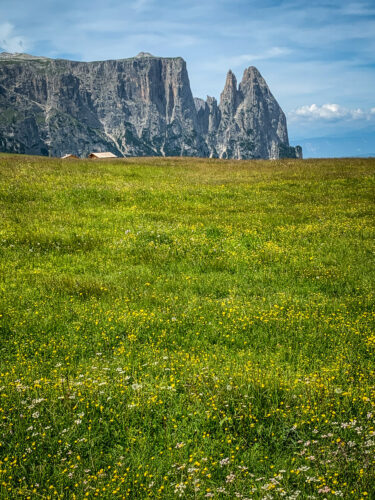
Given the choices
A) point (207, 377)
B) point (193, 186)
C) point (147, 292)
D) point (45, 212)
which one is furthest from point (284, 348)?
point (193, 186)

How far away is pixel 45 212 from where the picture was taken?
1714cm

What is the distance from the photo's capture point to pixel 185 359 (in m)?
6.89

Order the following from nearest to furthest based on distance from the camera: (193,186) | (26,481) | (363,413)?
(26,481) → (363,413) → (193,186)

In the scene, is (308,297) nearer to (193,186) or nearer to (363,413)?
(363,413)

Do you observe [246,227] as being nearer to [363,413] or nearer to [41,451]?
[363,413]

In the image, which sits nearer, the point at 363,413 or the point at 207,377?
the point at 363,413

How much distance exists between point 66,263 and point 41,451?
7823mm

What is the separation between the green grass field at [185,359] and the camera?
4.53m

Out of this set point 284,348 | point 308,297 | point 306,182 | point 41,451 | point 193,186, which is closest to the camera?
point 41,451

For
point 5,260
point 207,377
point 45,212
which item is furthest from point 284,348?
point 45,212

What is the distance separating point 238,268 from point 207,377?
20.4 ft

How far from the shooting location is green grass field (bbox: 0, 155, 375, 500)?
4.53 metres

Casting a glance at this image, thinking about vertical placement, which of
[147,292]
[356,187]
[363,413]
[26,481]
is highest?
[356,187]

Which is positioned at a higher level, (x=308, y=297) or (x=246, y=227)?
(x=246, y=227)
